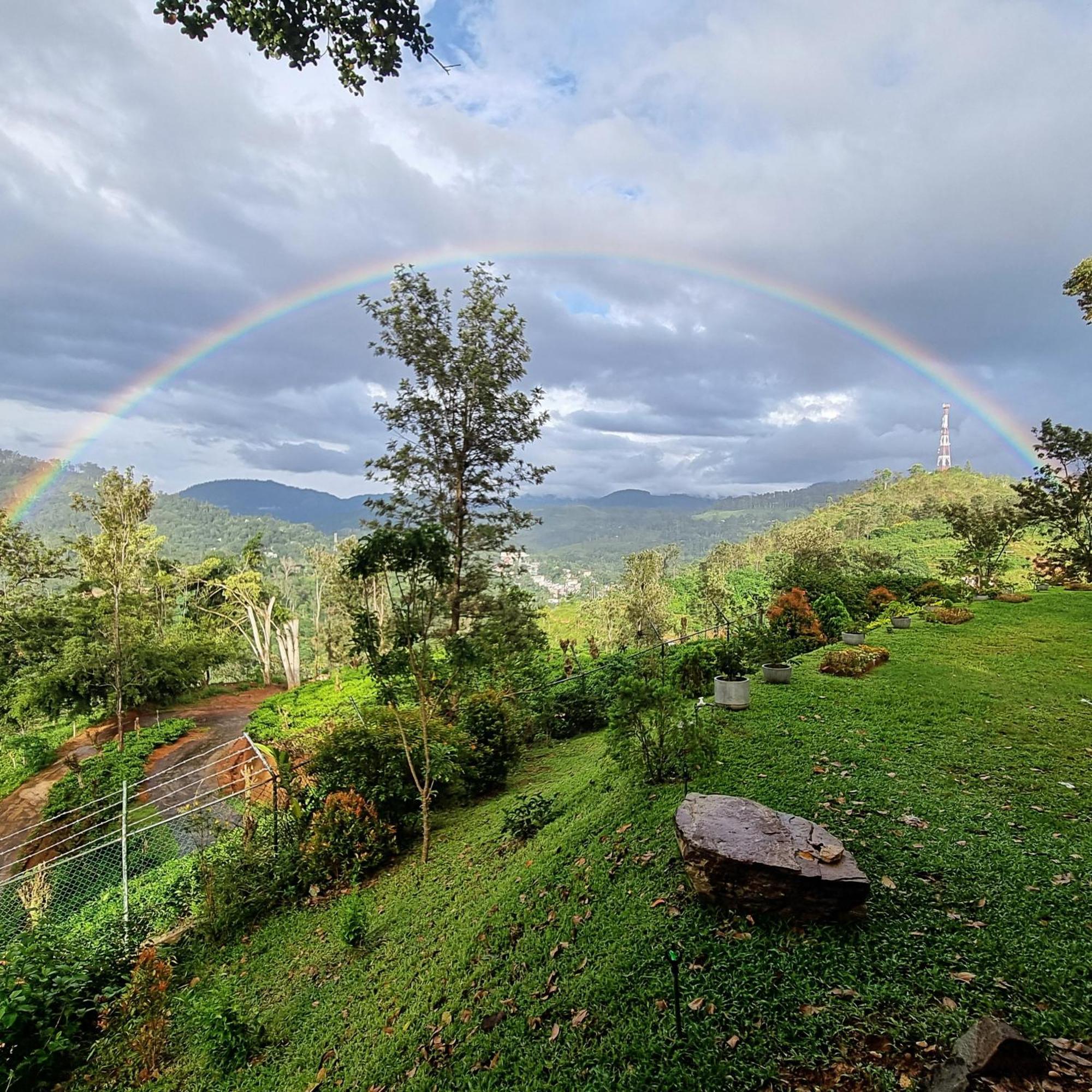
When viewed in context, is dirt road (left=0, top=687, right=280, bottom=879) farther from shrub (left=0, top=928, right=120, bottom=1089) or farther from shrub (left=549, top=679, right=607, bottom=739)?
shrub (left=549, top=679, right=607, bottom=739)

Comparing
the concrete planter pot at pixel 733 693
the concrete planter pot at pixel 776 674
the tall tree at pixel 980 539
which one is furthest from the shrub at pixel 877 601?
the concrete planter pot at pixel 733 693

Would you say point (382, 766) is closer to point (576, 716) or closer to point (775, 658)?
point (576, 716)

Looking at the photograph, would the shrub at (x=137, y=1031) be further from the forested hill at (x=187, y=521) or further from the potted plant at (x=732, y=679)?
the forested hill at (x=187, y=521)

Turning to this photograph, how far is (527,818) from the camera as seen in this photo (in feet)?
19.8

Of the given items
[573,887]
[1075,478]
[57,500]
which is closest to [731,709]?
[573,887]

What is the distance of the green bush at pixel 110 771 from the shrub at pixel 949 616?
1930cm

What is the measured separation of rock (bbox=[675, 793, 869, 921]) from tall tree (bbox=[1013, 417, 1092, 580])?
1550cm

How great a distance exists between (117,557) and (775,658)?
59.1ft

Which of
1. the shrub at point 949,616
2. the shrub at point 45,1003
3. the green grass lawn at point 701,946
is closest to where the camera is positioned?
the green grass lawn at point 701,946

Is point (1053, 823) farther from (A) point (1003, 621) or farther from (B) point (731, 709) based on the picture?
(A) point (1003, 621)

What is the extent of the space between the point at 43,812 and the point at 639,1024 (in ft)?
43.9

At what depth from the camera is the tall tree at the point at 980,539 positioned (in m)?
20.9

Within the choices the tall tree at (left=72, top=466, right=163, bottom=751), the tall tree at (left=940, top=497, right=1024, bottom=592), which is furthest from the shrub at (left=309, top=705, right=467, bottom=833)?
the tall tree at (left=940, top=497, right=1024, bottom=592)

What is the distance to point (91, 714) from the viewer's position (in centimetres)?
1808
